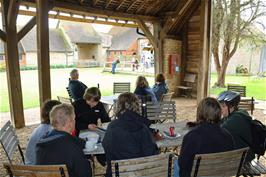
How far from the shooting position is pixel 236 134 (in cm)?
255

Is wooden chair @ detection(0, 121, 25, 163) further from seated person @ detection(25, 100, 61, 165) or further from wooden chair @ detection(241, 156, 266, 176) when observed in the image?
wooden chair @ detection(241, 156, 266, 176)

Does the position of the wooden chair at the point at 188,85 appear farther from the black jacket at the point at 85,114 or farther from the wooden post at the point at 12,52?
the black jacket at the point at 85,114

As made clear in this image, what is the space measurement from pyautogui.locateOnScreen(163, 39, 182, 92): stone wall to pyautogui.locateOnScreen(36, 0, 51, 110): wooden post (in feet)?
17.5

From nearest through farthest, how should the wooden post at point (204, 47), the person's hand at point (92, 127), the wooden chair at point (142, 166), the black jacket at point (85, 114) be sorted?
the wooden chair at point (142, 166)
the person's hand at point (92, 127)
the black jacket at point (85, 114)
the wooden post at point (204, 47)

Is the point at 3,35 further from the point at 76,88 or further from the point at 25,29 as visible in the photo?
the point at 76,88

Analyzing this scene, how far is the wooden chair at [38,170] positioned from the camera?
5.91 ft

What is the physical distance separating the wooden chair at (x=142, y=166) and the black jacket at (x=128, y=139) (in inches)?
10.8

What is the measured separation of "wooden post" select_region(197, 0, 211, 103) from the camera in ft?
25.7

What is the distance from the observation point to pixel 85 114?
3410mm

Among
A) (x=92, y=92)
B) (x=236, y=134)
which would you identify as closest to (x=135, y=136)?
(x=236, y=134)

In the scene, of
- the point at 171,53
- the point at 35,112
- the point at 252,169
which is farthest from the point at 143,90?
the point at 171,53

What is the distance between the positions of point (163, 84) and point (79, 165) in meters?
4.51

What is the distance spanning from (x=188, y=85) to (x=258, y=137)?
800 centimetres

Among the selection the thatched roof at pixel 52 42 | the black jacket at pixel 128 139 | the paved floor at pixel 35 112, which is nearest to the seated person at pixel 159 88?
the paved floor at pixel 35 112
